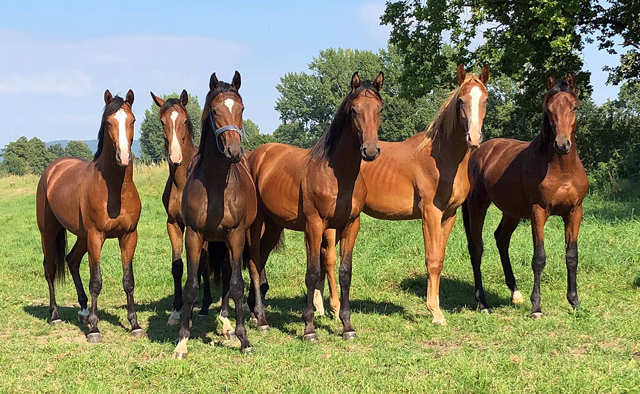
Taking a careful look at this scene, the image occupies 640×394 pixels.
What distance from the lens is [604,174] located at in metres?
15.6

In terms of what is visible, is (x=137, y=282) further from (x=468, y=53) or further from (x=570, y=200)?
(x=468, y=53)

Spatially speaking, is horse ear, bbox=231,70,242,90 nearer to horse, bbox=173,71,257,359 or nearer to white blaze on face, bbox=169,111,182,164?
horse, bbox=173,71,257,359

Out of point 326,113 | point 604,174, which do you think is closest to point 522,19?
point 604,174

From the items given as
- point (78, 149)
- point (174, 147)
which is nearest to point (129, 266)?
point (174, 147)

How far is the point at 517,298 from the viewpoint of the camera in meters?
7.05

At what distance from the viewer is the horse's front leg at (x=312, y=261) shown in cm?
555

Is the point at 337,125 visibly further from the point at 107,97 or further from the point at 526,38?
the point at 526,38

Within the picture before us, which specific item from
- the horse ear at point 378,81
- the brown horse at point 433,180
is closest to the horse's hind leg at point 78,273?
the brown horse at point 433,180

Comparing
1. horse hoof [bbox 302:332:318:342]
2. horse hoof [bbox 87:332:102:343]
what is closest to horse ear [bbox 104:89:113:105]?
horse hoof [bbox 87:332:102:343]

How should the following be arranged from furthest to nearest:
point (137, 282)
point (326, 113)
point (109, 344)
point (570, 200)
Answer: point (326, 113), point (137, 282), point (570, 200), point (109, 344)

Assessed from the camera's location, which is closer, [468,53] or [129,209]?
[129,209]

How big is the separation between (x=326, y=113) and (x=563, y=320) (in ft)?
191

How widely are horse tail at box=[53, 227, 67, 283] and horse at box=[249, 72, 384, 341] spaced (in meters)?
2.65

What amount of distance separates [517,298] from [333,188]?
3.18 meters
